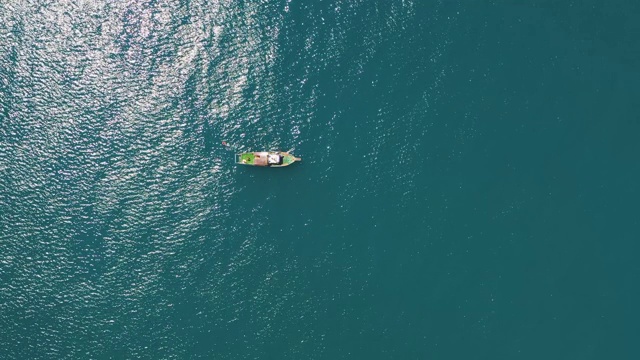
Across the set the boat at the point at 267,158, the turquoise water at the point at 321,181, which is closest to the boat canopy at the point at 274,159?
the boat at the point at 267,158

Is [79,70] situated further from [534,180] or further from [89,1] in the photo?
[534,180]

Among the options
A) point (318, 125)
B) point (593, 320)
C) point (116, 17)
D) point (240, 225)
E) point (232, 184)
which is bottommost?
point (593, 320)

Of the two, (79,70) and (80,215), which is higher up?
(79,70)

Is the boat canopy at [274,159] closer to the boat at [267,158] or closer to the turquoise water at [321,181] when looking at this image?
the boat at [267,158]

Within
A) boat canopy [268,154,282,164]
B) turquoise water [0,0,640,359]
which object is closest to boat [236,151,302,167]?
boat canopy [268,154,282,164]

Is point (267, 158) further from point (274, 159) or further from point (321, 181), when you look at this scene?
point (321, 181)

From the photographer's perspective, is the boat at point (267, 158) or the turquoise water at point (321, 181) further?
the boat at point (267, 158)

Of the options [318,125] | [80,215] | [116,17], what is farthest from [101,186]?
[318,125]
